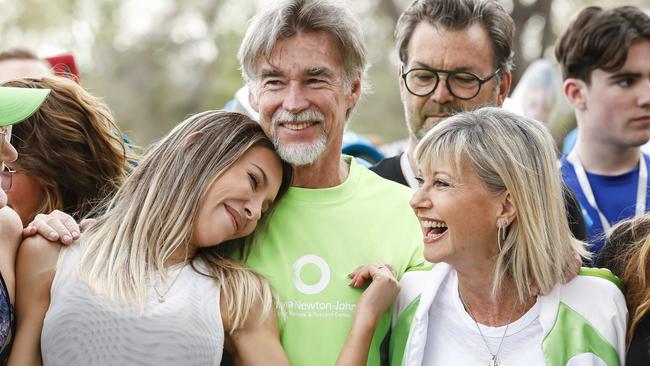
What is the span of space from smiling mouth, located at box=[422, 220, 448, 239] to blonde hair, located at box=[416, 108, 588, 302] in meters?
0.18

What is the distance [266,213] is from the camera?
3.57 meters

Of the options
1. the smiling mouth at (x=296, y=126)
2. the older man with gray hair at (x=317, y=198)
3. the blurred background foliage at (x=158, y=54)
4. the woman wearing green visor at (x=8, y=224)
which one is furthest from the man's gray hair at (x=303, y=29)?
the blurred background foliage at (x=158, y=54)

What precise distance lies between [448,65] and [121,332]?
2006 millimetres

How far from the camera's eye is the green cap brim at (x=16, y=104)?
293cm

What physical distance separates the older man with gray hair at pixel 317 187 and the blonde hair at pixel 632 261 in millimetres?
734

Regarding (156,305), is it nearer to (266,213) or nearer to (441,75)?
(266,213)

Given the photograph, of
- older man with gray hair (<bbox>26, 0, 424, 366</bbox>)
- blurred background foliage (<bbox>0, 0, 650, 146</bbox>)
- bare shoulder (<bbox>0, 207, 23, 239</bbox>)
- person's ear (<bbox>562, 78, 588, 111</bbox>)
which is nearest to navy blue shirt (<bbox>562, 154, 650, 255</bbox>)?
person's ear (<bbox>562, 78, 588, 111</bbox>)

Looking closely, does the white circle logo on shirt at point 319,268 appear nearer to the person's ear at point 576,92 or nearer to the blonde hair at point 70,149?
the blonde hair at point 70,149

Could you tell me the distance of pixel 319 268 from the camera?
3438 mm

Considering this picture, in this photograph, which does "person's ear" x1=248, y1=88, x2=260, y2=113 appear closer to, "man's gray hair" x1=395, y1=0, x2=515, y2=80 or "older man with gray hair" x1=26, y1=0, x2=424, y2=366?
"older man with gray hair" x1=26, y1=0, x2=424, y2=366

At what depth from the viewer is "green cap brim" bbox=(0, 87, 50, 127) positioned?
2928 millimetres

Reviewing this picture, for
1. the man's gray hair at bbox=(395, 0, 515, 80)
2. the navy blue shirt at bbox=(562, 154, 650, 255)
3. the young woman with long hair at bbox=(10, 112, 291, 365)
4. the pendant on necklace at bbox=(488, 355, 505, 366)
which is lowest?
the navy blue shirt at bbox=(562, 154, 650, 255)

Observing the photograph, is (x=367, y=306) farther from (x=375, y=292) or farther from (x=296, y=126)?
(x=296, y=126)

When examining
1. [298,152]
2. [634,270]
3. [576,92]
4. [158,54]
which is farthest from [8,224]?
[158,54]
